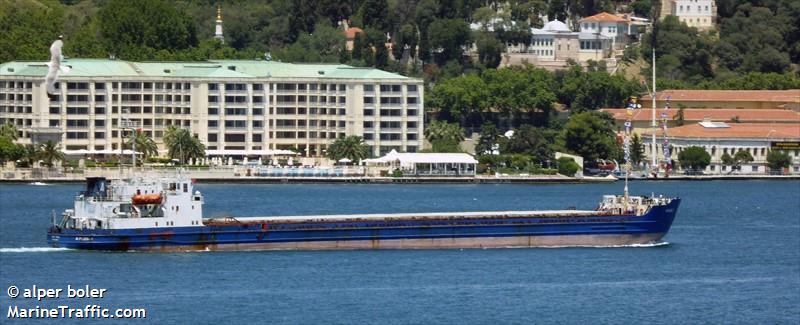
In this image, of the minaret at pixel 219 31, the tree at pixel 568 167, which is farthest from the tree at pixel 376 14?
the tree at pixel 568 167

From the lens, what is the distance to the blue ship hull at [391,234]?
301 feet

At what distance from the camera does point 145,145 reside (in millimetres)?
155000

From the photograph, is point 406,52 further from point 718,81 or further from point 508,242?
point 508,242

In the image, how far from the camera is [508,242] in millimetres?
97000

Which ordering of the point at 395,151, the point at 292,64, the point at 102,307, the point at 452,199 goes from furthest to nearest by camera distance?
the point at 292,64 → the point at 395,151 → the point at 452,199 → the point at 102,307

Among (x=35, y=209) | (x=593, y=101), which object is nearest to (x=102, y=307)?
(x=35, y=209)

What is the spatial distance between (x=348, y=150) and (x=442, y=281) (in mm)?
72453

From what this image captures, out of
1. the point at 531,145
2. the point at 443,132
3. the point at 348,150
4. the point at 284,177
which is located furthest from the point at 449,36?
the point at 284,177

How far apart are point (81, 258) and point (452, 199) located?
4444cm

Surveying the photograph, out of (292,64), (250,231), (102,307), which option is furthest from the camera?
(292,64)

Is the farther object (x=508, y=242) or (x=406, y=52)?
(x=406, y=52)

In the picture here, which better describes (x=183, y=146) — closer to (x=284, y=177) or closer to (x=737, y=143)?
(x=284, y=177)

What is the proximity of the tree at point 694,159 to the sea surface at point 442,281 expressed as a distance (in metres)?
53.8

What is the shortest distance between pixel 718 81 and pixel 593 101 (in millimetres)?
19138
